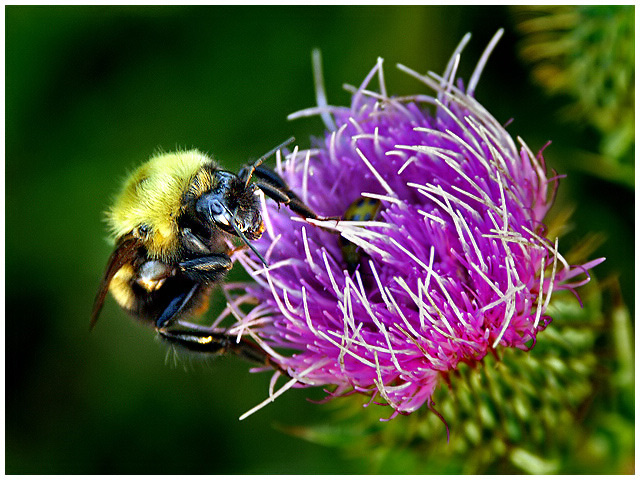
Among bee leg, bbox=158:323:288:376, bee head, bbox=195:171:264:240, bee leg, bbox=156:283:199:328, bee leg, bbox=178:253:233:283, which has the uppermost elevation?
bee head, bbox=195:171:264:240

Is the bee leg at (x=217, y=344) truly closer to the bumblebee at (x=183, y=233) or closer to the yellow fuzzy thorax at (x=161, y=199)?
the bumblebee at (x=183, y=233)

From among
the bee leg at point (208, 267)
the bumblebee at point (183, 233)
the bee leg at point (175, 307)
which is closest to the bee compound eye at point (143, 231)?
the bumblebee at point (183, 233)

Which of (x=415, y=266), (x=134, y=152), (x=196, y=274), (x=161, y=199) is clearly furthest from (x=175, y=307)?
(x=134, y=152)

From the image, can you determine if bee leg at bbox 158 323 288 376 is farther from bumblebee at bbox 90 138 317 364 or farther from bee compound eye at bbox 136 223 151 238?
bee compound eye at bbox 136 223 151 238

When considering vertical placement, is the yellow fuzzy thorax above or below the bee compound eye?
above

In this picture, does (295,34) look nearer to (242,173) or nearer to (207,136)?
(207,136)

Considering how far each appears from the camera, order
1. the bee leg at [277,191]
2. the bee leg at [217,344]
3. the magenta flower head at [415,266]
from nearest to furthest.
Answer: the magenta flower head at [415,266] < the bee leg at [277,191] < the bee leg at [217,344]

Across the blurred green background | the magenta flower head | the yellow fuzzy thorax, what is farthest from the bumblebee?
the blurred green background
